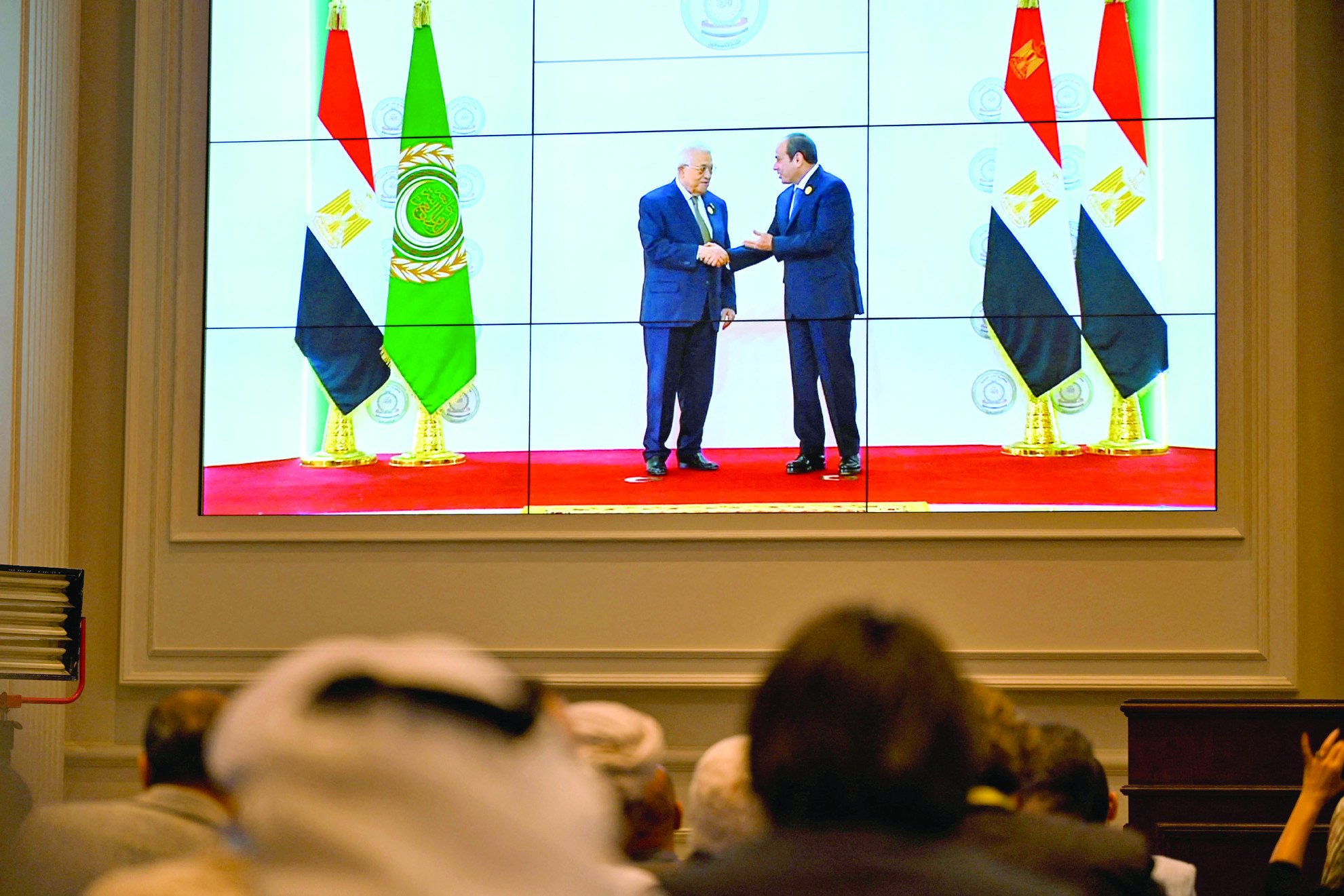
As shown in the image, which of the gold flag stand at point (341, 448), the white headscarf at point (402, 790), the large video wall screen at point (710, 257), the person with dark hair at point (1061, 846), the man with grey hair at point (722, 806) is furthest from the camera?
the gold flag stand at point (341, 448)

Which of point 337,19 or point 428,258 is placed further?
point 337,19

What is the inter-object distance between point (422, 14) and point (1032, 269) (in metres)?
3.03

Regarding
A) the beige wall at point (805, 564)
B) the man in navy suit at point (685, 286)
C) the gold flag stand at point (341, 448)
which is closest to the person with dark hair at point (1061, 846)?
the beige wall at point (805, 564)

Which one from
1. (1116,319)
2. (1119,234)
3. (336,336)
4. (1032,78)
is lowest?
(336,336)

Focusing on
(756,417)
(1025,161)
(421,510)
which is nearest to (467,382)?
(421,510)

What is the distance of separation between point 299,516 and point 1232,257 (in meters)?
4.27

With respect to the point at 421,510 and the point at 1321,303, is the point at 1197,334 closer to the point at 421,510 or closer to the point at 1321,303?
the point at 1321,303

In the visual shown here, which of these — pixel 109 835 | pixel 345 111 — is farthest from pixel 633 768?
pixel 345 111

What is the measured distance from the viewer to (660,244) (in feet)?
20.8

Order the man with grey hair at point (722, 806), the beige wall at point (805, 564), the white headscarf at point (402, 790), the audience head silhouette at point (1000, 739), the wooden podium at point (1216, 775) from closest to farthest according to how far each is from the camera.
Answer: the white headscarf at point (402, 790) → the audience head silhouette at point (1000, 739) → the man with grey hair at point (722, 806) → the wooden podium at point (1216, 775) → the beige wall at point (805, 564)

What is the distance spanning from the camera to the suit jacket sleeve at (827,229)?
624cm

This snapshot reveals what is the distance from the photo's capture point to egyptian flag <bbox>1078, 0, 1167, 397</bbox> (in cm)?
614

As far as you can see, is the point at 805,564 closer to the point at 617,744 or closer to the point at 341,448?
the point at 341,448

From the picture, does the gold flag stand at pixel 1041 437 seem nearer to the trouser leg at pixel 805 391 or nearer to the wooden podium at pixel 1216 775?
the trouser leg at pixel 805 391
